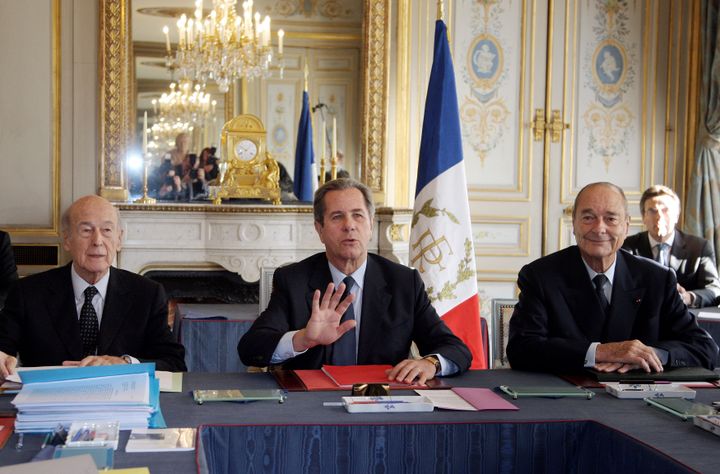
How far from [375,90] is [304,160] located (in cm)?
73

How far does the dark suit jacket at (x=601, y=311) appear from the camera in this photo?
9.64 ft

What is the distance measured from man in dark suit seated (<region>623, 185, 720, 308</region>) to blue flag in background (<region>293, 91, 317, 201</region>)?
8.16 feet

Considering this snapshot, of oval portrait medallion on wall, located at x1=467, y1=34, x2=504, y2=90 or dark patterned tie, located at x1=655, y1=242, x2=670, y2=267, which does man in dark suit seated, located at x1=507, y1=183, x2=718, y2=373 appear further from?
oval portrait medallion on wall, located at x1=467, y1=34, x2=504, y2=90

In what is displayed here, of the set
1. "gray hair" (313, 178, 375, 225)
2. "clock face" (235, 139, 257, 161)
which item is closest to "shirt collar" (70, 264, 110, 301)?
"gray hair" (313, 178, 375, 225)

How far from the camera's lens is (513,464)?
2088 millimetres

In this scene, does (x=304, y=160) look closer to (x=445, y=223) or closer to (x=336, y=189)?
(x=445, y=223)

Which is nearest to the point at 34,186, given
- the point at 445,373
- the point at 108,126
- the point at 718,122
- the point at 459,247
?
the point at 108,126

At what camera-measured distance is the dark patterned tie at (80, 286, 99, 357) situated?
2.87 metres

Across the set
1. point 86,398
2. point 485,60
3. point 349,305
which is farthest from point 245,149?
point 86,398

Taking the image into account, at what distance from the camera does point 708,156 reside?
22.2ft

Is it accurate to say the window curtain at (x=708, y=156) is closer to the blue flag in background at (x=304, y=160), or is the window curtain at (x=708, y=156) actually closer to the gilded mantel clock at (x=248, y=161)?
the blue flag in background at (x=304, y=160)

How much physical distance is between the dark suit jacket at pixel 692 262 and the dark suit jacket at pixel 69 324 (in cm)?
316

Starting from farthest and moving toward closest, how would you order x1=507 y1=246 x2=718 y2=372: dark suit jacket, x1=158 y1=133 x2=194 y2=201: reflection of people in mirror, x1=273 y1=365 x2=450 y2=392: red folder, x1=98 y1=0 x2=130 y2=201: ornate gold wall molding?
x1=158 y1=133 x2=194 y2=201: reflection of people in mirror, x1=98 y1=0 x2=130 y2=201: ornate gold wall molding, x1=507 y1=246 x2=718 y2=372: dark suit jacket, x1=273 y1=365 x2=450 y2=392: red folder

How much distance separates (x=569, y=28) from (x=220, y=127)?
271 centimetres
